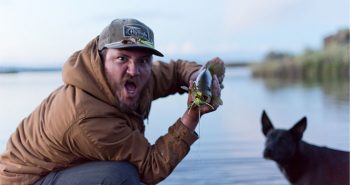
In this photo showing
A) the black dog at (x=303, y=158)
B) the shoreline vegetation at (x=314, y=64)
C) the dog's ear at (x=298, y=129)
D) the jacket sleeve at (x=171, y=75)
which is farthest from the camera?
the shoreline vegetation at (x=314, y=64)

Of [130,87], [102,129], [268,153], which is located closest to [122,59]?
[130,87]

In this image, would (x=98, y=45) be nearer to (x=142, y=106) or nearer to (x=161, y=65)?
(x=142, y=106)

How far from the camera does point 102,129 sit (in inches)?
157

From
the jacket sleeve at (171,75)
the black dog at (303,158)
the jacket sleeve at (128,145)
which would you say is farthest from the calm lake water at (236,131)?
the jacket sleeve at (128,145)

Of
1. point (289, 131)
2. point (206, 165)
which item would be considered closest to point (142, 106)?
point (289, 131)

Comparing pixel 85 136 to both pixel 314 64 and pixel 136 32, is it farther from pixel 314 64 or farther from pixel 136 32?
pixel 314 64

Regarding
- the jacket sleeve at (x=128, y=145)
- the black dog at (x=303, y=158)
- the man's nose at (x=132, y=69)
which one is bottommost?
the black dog at (x=303, y=158)

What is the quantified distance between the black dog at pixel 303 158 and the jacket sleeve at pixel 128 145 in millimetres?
1912

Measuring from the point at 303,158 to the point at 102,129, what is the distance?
2407 millimetres

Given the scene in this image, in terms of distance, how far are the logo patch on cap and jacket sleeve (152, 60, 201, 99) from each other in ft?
2.24

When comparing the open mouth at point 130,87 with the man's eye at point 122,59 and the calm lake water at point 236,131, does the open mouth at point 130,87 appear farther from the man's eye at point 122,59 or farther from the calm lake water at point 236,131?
the calm lake water at point 236,131

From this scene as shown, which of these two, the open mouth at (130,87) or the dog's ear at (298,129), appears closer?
the open mouth at (130,87)

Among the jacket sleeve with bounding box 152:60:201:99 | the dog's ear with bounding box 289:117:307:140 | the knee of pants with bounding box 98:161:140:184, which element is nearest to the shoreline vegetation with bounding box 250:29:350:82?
the dog's ear with bounding box 289:117:307:140

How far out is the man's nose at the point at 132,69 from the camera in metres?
4.11
